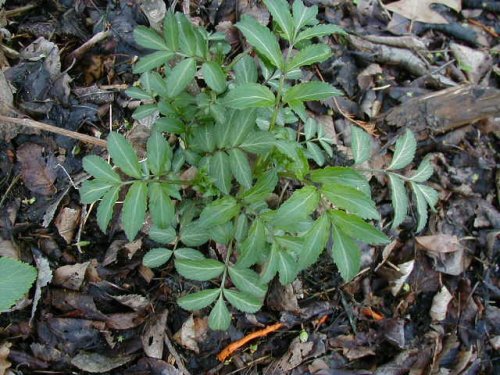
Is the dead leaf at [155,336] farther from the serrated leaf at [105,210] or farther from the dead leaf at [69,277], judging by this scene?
the serrated leaf at [105,210]

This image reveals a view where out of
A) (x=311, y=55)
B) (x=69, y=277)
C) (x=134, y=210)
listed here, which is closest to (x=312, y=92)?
(x=311, y=55)

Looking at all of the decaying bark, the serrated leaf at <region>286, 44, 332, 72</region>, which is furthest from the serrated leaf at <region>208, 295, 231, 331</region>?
the decaying bark

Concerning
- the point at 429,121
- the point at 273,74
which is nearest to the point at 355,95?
the point at 429,121

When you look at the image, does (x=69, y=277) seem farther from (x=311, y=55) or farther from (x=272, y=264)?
(x=311, y=55)

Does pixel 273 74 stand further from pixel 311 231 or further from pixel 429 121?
pixel 429 121

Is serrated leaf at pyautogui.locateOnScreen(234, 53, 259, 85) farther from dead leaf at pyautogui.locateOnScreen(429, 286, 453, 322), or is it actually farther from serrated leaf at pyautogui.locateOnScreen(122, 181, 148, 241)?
dead leaf at pyautogui.locateOnScreen(429, 286, 453, 322)

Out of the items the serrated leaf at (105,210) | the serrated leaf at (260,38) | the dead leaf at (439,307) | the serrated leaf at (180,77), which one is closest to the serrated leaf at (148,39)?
the serrated leaf at (180,77)

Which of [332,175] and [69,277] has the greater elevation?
[332,175]
